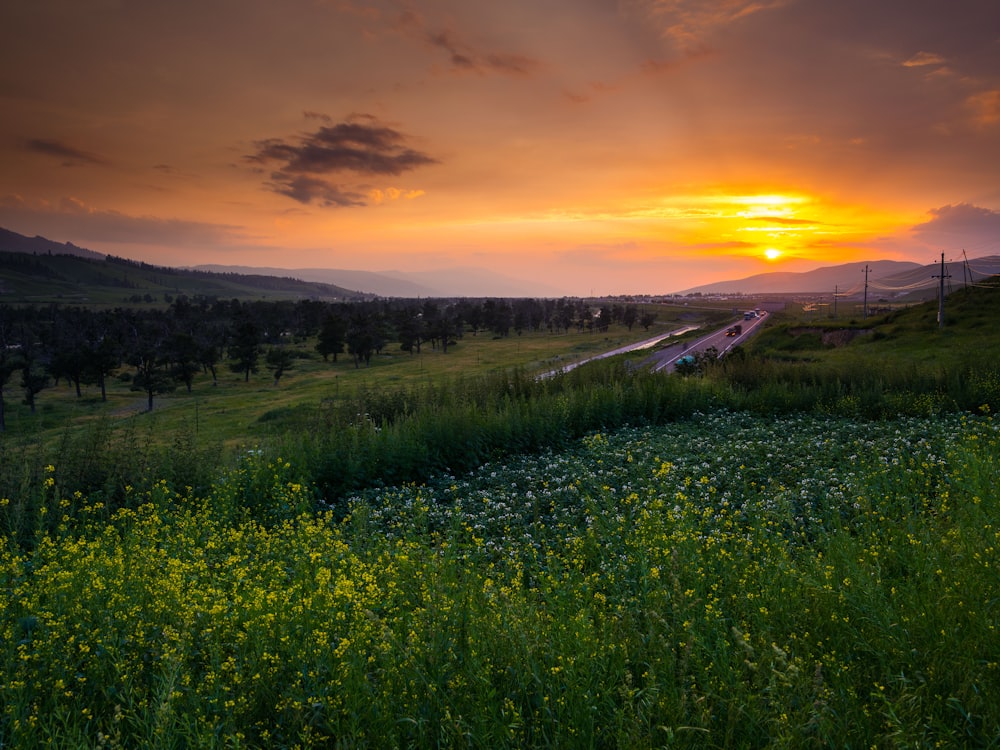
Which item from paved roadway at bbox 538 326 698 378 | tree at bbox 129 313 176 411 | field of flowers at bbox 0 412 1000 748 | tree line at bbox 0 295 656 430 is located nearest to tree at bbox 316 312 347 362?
tree line at bbox 0 295 656 430

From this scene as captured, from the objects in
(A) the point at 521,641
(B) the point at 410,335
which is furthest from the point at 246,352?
(A) the point at 521,641

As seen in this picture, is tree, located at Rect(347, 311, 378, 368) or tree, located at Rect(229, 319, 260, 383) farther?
tree, located at Rect(347, 311, 378, 368)

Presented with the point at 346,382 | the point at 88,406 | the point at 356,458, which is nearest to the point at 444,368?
the point at 346,382

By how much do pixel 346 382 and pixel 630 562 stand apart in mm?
65699

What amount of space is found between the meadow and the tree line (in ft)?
205

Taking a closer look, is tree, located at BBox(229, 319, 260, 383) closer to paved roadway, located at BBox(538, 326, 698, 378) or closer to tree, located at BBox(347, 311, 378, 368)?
tree, located at BBox(347, 311, 378, 368)

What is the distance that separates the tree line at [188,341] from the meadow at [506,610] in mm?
62365

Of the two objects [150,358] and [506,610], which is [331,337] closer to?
[150,358]

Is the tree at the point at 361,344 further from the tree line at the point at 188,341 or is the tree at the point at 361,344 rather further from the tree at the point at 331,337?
the tree at the point at 331,337

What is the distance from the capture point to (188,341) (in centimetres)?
7212

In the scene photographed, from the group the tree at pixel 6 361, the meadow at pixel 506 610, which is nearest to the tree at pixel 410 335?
the tree at pixel 6 361

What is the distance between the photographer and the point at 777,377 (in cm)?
A: 2092

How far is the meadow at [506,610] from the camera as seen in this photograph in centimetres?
404

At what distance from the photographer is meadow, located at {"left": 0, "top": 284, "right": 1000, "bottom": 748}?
4.04 metres
